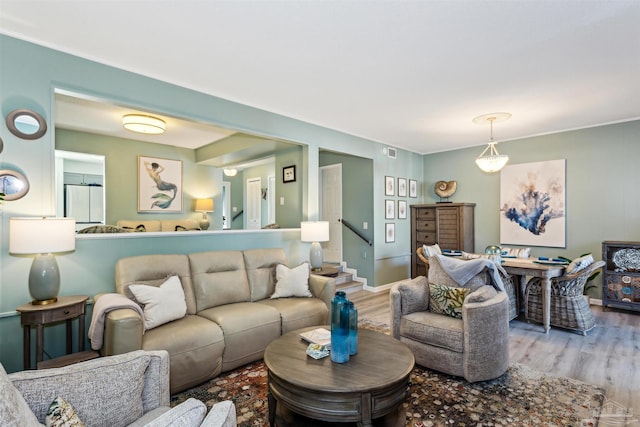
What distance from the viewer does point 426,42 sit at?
2.46m

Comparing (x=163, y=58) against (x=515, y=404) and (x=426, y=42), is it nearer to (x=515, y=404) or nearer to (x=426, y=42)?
(x=426, y=42)

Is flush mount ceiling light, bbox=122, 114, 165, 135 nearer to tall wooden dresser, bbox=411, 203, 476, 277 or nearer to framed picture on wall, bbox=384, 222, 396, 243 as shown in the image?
framed picture on wall, bbox=384, 222, 396, 243

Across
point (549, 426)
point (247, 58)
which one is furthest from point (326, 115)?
point (549, 426)

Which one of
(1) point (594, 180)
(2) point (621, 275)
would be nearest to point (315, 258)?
(2) point (621, 275)

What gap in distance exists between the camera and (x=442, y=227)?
5.87 m

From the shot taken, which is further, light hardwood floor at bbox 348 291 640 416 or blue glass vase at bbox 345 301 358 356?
light hardwood floor at bbox 348 291 640 416

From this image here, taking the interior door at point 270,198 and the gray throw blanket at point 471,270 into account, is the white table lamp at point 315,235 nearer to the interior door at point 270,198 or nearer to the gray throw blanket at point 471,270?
the gray throw blanket at point 471,270

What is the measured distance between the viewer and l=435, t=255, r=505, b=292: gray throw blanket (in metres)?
2.94

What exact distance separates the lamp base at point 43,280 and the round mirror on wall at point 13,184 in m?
0.48

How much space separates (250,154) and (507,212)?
471 centimetres

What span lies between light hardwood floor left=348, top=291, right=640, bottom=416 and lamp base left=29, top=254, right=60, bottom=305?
3.20 metres

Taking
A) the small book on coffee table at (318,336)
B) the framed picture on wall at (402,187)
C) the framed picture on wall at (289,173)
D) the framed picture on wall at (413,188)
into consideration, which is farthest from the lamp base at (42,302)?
the framed picture on wall at (413,188)

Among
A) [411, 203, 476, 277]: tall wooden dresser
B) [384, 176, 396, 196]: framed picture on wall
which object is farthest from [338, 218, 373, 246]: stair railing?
[411, 203, 476, 277]: tall wooden dresser

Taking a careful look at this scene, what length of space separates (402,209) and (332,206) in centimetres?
139
